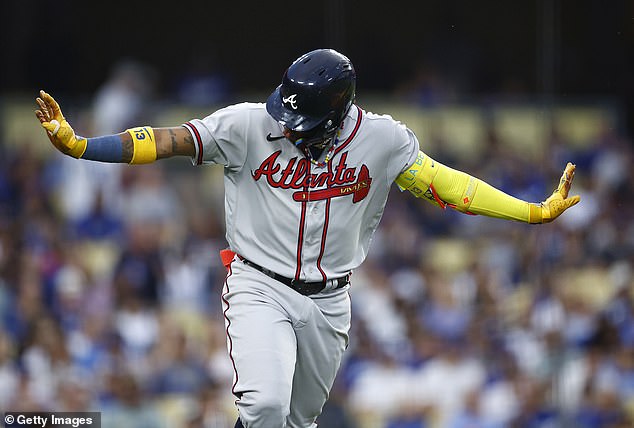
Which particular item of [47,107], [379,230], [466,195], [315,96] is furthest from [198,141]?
[379,230]

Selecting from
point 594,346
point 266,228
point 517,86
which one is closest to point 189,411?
point 594,346

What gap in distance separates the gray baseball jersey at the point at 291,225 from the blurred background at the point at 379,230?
299 centimetres

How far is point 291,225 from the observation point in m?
4.31

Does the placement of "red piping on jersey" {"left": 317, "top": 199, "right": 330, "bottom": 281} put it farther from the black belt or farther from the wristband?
the wristband

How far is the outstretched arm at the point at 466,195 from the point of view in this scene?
4492 mm

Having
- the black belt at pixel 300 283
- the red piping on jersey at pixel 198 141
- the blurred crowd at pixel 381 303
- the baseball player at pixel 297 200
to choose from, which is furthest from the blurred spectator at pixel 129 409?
the red piping on jersey at pixel 198 141

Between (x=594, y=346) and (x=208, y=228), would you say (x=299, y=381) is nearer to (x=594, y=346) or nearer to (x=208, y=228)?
(x=594, y=346)

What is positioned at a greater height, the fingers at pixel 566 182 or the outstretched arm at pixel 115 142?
the outstretched arm at pixel 115 142

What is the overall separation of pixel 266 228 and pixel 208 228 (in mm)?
5184

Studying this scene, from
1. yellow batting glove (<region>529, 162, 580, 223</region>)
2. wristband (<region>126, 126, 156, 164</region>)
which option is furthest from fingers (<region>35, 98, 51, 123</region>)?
yellow batting glove (<region>529, 162, 580, 223</region>)

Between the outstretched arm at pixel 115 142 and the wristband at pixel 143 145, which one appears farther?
the wristband at pixel 143 145

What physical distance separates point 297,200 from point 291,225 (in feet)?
0.31

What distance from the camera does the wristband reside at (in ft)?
13.4

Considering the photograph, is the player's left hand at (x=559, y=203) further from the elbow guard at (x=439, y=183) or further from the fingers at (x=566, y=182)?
the elbow guard at (x=439, y=183)
